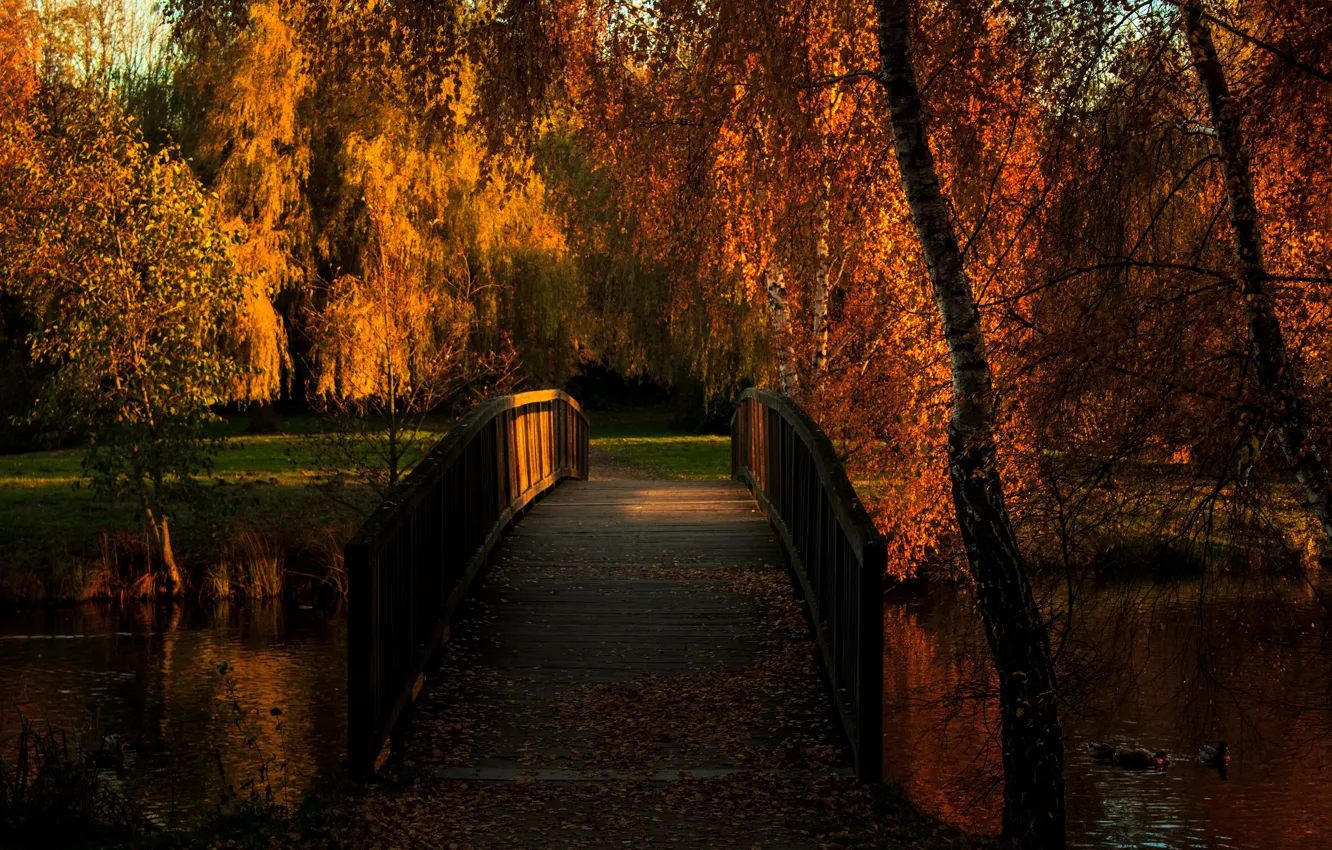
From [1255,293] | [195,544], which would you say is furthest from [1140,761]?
[195,544]

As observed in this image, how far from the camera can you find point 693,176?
9102 millimetres

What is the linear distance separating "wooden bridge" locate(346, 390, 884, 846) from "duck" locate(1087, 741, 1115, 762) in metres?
2.57

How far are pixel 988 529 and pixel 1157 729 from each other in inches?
193

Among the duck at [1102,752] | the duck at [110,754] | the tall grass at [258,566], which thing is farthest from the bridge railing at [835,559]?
the tall grass at [258,566]

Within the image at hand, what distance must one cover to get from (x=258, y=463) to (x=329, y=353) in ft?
6.59

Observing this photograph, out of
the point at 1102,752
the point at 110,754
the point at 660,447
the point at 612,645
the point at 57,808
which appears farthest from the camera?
the point at 660,447

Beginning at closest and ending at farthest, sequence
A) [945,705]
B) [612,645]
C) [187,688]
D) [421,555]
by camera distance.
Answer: [421,555]
[612,645]
[945,705]
[187,688]

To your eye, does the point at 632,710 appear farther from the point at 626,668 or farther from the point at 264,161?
the point at 264,161

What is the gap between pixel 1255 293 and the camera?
17.2ft

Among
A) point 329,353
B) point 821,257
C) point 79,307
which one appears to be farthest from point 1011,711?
point 329,353

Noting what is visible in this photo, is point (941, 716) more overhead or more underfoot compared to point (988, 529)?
more underfoot

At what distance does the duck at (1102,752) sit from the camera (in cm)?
1009

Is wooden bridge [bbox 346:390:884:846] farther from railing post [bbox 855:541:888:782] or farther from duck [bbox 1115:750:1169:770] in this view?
duck [bbox 1115:750:1169:770]

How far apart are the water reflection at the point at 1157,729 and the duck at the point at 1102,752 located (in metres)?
0.07
